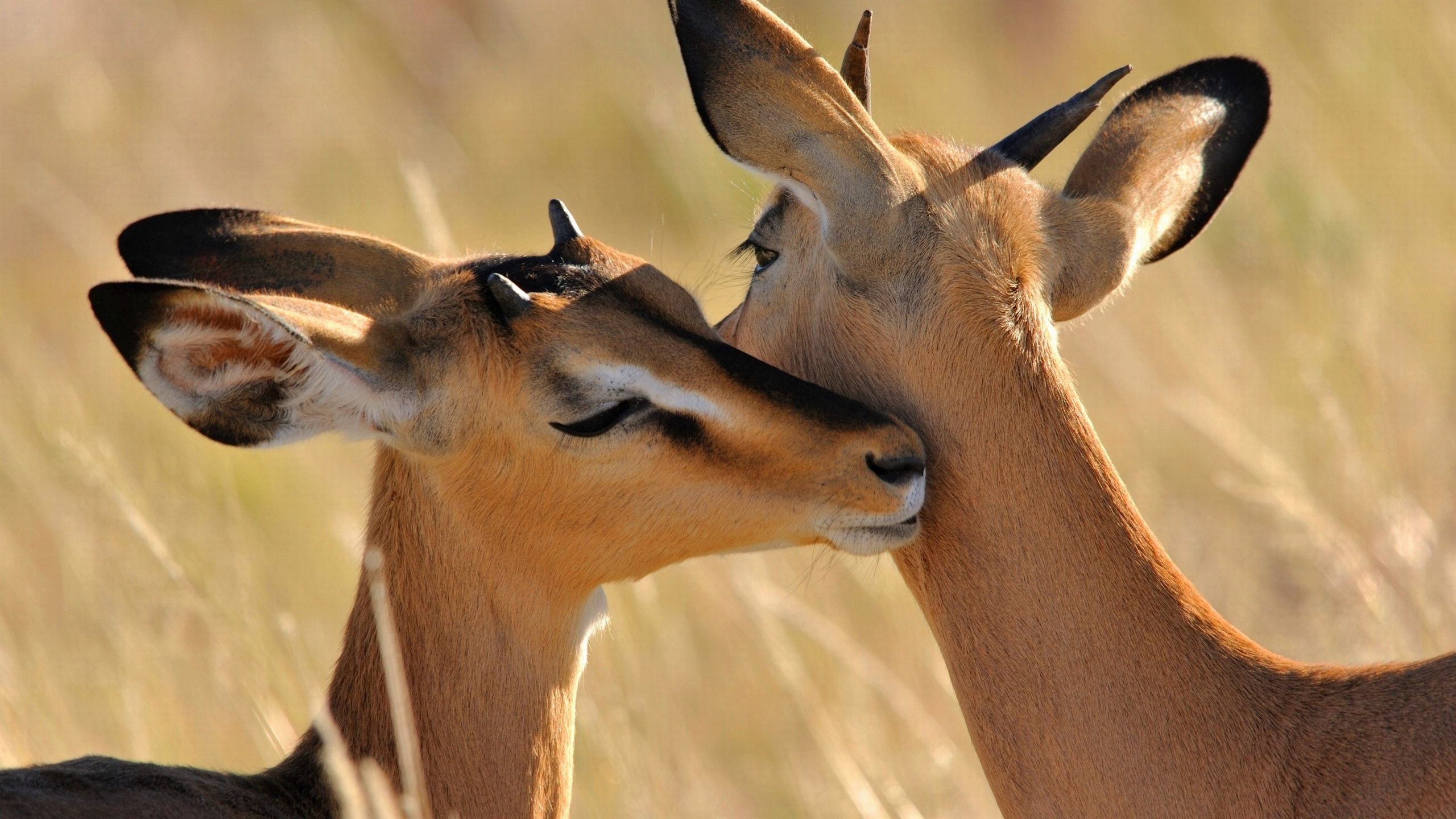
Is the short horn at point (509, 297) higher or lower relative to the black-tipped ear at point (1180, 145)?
higher

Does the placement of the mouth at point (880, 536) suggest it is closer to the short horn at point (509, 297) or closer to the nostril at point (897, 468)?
the nostril at point (897, 468)

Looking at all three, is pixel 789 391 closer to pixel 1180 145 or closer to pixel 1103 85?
pixel 1103 85

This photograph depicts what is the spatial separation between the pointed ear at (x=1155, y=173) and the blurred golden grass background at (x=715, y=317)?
3.29 ft

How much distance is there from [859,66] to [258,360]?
159 cm

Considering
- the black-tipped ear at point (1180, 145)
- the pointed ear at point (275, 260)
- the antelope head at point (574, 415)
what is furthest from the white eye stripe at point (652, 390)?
the black-tipped ear at point (1180, 145)

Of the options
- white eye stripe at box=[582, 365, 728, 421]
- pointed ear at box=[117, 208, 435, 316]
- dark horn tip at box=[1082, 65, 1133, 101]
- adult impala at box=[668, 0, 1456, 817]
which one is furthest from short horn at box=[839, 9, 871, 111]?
pointed ear at box=[117, 208, 435, 316]

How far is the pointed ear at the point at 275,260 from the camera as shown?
11.7ft

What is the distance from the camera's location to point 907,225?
307 cm

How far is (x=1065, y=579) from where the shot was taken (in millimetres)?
2881

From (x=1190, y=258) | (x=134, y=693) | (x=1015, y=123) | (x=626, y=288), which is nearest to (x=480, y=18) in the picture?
(x=1015, y=123)

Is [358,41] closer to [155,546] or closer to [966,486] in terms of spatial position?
[155,546]

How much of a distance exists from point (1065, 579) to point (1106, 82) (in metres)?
1.11

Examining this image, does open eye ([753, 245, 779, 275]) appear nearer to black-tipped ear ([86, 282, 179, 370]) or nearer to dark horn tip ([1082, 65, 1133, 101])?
dark horn tip ([1082, 65, 1133, 101])

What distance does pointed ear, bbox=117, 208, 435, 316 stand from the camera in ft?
11.7
